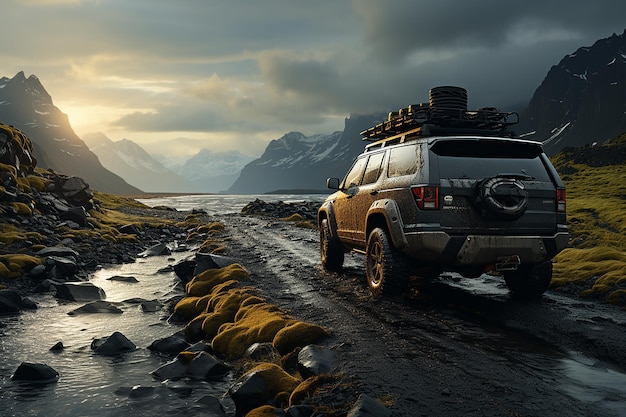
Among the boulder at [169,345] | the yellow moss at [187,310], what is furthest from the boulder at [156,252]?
the boulder at [169,345]

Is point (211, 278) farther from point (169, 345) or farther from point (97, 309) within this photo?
point (169, 345)

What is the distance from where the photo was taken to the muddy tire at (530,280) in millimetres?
7855

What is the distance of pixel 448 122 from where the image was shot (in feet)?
27.2

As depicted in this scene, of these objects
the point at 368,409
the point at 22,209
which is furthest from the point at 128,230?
the point at 368,409

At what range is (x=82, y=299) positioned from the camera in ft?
39.4

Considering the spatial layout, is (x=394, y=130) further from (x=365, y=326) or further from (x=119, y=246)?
(x=119, y=246)

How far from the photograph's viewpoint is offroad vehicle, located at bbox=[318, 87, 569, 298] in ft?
22.1

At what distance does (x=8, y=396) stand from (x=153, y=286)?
309 inches

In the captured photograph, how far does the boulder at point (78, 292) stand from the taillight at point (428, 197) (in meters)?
9.12

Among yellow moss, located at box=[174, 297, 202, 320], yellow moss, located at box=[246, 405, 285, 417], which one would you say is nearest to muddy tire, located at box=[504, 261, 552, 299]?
yellow moss, located at box=[246, 405, 285, 417]

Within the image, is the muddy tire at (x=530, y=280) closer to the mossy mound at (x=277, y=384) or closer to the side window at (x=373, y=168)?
the side window at (x=373, y=168)

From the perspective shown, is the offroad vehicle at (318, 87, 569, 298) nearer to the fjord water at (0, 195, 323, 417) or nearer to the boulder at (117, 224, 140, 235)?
the fjord water at (0, 195, 323, 417)

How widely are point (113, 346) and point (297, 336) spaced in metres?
3.49

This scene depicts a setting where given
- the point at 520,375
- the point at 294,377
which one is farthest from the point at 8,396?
the point at 520,375
